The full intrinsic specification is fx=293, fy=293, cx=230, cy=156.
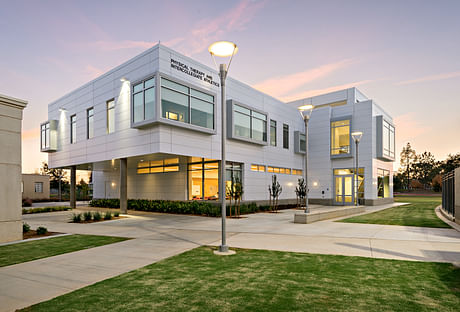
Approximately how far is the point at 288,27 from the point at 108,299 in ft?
60.3

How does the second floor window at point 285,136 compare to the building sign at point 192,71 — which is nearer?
the building sign at point 192,71

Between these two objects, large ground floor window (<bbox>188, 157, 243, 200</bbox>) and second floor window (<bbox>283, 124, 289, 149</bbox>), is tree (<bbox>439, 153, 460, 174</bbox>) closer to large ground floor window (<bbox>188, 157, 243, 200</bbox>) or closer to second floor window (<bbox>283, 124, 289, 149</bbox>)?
second floor window (<bbox>283, 124, 289, 149</bbox>)

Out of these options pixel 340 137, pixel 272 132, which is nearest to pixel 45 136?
pixel 272 132

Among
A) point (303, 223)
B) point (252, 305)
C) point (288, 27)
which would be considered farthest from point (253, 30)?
point (252, 305)

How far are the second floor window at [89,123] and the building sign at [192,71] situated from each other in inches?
401

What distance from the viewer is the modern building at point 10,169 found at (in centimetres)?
1091

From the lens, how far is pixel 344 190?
33469 mm

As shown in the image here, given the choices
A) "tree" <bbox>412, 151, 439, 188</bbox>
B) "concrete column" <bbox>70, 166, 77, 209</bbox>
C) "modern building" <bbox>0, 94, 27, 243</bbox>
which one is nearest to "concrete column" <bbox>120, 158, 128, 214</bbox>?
"concrete column" <bbox>70, 166, 77, 209</bbox>

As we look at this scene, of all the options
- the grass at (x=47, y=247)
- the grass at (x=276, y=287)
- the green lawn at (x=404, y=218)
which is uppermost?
the grass at (x=276, y=287)

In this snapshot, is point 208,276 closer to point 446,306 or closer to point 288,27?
point 446,306

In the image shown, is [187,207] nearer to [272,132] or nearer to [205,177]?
[205,177]

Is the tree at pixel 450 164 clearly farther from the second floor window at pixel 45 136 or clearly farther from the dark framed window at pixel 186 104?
the second floor window at pixel 45 136

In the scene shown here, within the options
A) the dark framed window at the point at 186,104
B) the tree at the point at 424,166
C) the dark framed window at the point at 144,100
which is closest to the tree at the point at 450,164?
the tree at the point at 424,166

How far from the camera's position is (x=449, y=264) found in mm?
6859
